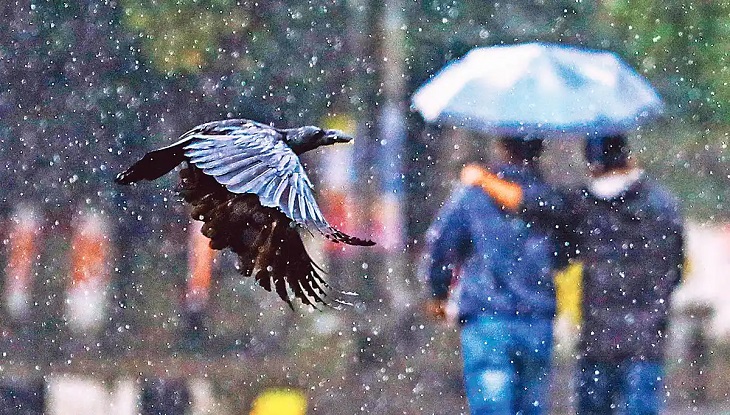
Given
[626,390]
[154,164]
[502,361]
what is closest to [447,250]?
[502,361]

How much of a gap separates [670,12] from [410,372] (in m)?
1.10

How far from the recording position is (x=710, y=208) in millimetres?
2689

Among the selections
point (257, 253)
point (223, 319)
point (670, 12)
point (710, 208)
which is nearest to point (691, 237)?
point (710, 208)

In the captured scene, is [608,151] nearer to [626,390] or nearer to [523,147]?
[523,147]

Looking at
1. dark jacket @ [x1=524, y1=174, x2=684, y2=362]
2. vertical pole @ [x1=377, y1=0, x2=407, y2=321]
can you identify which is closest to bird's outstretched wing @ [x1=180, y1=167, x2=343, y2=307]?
dark jacket @ [x1=524, y1=174, x2=684, y2=362]

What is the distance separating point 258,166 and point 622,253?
113 cm

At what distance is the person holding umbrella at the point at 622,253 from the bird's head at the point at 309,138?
744 millimetres

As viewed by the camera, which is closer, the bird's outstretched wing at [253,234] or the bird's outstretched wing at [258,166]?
the bird's outstretched wing at [258,166]

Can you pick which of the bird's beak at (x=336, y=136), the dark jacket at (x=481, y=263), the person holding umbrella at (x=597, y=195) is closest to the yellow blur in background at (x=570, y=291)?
the person holding umbrella at (x=597, y=195)

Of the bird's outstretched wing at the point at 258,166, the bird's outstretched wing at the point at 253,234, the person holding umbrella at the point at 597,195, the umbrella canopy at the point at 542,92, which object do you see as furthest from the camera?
the umbrella canopy at the point at 542,92

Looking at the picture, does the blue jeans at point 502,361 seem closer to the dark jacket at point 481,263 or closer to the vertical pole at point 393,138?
the dark jacket at point 481,263

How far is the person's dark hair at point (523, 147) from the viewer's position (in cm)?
201

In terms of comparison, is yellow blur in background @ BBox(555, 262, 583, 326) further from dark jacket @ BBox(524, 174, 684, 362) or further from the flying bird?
the flying bird

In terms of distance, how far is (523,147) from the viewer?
6.61ft
